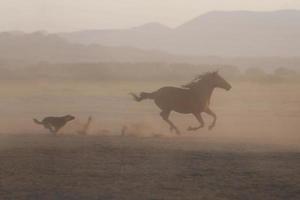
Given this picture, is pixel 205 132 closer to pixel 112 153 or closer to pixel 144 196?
pixel 112 153

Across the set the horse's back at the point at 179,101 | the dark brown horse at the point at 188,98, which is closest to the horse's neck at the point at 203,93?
the dark brown horse at the point at 188,98

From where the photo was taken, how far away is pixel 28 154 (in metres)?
17.6

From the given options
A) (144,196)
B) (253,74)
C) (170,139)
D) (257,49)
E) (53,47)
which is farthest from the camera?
(257,49)

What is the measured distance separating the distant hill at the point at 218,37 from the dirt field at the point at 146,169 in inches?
2594

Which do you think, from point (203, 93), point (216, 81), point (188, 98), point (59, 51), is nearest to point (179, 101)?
point (188, 98)

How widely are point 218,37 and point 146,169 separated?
79.8 meters

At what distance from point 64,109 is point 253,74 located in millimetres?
20738

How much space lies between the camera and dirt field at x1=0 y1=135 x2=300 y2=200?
12898 mm

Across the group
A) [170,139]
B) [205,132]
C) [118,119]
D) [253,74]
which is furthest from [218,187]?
[253,74]

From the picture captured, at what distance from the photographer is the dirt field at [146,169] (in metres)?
12.9

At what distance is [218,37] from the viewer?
309 feet

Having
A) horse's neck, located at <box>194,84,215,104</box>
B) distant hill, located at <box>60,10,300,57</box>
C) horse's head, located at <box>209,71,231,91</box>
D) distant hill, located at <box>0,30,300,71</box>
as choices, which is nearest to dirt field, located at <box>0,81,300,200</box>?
horse's neck, located at <box>194,84,215,104</box>

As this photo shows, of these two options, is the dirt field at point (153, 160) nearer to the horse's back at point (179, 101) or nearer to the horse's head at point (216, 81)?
the horse's back at point (179, 101)

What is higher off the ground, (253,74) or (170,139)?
(253,74)
